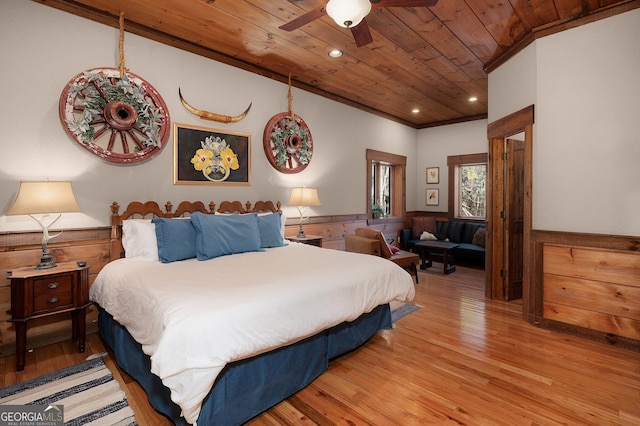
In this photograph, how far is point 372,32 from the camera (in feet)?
10.2

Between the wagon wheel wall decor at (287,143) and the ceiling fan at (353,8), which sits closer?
the ceiling fan at (353,8)

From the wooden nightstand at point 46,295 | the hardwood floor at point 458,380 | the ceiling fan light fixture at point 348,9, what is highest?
the ceiling fan light fixture at point 348,9

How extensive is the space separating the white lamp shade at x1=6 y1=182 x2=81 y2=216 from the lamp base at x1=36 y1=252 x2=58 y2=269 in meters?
0.39

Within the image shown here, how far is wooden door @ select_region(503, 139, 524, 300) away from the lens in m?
3.88

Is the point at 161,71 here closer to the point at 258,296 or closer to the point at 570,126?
the point at 258,296

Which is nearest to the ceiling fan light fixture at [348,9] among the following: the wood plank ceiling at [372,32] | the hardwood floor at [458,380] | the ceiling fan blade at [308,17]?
the ceiling fan blade at [308,17]

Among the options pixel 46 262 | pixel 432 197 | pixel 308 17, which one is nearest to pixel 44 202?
pixel 46 262

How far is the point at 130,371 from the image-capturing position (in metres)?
2.13

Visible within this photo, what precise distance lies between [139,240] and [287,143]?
2211 millimetres

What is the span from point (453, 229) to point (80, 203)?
5833 mm

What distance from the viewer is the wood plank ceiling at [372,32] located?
2711 mm

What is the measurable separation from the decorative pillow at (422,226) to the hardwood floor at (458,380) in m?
3.32

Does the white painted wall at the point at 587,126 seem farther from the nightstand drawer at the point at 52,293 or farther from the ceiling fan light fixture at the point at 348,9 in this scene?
the nightstand drawer at the point at 52,293

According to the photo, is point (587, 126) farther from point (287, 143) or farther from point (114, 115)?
point (114, 115)
